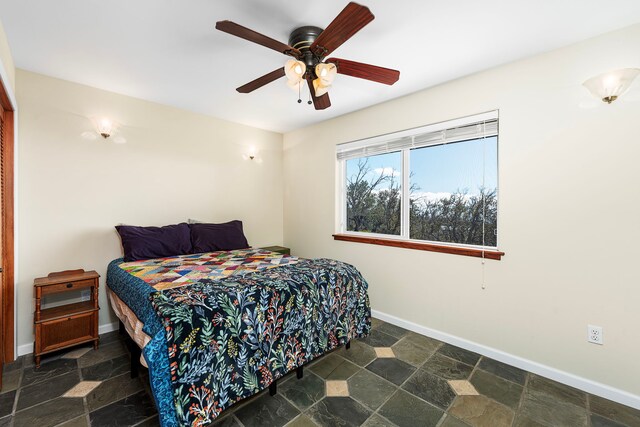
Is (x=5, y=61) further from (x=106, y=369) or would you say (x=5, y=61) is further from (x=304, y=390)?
(x=304, y=390)

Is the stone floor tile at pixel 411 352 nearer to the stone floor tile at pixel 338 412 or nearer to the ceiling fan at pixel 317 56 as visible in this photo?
the stone floor tile at pixel 338 412

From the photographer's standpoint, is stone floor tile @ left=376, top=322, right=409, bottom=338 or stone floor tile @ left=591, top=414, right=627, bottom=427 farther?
stone floor tile @ left=376, top=322, right=409, bottom=338

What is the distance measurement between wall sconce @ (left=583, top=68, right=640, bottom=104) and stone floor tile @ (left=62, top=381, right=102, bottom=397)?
393 centimetres

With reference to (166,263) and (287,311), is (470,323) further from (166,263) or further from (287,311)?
(166,263)

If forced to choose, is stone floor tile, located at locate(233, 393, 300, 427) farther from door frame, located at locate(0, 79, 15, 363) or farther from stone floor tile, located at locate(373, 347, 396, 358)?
door frame, located at locate(0, 79, 15, 363)

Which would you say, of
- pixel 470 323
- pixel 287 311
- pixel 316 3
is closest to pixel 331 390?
pixel 287 311

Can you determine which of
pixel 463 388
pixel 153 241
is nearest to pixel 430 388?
pixel 463 388

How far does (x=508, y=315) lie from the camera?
2.30 meters

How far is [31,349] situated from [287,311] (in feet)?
8.00

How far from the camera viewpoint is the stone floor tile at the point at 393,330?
2.83 meters

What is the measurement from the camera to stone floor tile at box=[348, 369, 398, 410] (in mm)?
1844

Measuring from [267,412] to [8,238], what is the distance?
101 inches

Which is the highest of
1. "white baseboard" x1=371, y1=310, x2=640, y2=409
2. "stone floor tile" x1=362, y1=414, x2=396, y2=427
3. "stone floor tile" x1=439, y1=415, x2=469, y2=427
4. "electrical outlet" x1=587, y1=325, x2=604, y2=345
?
"electrical outlet" x1=587, y1=325, x2=604, y2=345

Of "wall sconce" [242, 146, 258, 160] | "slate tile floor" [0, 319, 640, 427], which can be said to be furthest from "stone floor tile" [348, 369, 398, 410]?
"wall sconce" [242, 146, 258, 160]
